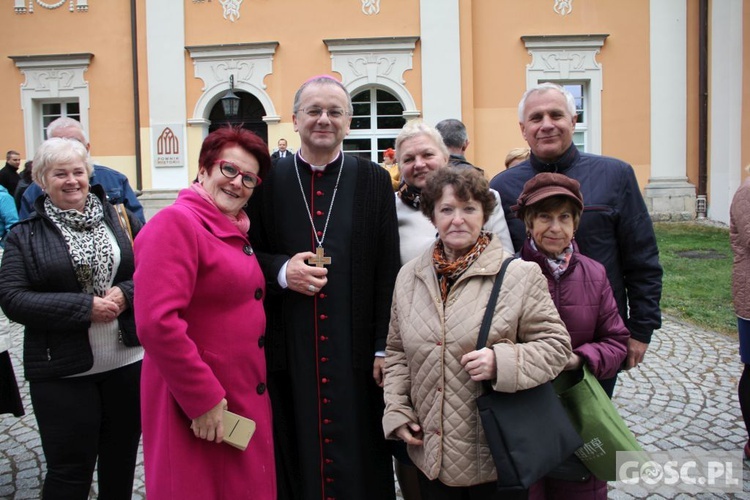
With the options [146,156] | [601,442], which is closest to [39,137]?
[146,156]

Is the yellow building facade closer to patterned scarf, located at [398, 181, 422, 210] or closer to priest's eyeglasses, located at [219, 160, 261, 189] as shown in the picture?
patterned scarf, located at [398, 181, 422, 210]

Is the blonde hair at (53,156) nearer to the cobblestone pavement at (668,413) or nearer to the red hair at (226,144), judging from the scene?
the red hair at (226,144)

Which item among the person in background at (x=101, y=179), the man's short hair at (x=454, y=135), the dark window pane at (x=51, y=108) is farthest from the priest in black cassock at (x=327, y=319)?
the dark window pane at (x=51, y=108)

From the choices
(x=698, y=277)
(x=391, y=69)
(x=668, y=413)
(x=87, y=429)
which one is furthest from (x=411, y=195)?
(x=391, y=69)

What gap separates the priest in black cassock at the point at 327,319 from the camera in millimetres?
2316

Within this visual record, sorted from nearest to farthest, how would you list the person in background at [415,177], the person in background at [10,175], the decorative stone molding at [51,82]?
1. the person in background at [415,177]
2. the person in background at [10,175]
3. the decorative stone molding at [51,82]

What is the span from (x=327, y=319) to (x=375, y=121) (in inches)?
481

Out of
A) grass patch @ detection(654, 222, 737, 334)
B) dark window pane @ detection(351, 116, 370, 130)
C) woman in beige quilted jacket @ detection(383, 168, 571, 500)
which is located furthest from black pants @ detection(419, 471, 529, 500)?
dark window pane @ detection(351, 116, 370, 130)

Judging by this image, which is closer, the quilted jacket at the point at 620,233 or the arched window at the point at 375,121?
the quilted jacket at the point at 620,233

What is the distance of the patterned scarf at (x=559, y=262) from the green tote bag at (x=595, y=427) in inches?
14.6

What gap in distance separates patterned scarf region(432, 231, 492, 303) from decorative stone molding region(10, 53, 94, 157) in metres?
14.2

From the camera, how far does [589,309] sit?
2127 millimetres

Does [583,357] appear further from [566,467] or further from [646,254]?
[646,254]

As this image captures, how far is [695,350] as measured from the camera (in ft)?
18.0
